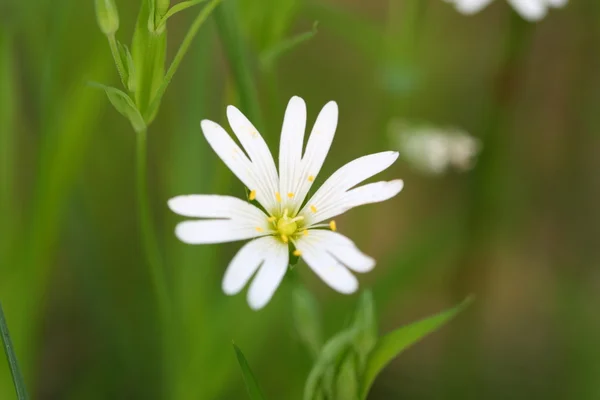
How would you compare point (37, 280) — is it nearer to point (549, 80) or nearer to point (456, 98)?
point (456, 98)

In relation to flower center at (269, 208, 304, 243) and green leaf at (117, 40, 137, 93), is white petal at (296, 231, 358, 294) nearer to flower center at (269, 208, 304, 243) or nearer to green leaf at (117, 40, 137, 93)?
flower center at (269, 208, 304, 243)

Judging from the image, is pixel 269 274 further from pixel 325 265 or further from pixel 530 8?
pixel 530 8

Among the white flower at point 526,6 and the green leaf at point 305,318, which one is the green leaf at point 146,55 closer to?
the green leaf at point 305,318

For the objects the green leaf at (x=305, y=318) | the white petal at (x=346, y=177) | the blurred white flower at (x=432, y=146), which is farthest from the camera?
the blurred white flower at (x=432, y=146)

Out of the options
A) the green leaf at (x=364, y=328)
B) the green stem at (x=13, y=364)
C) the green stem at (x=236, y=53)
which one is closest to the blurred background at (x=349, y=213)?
the green stem at (x=236, y=53)

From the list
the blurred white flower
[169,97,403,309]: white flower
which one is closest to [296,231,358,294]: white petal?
[169,97,403,309]: white flower

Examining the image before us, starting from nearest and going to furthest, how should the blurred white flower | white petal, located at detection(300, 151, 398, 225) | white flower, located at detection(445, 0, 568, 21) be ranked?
white petal, located at detection(300, 151, 398, 225) < white flower, located at detection(445, 0, 568, 21) < the blurred white flower

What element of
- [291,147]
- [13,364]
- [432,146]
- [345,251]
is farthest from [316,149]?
[432,146]
